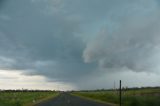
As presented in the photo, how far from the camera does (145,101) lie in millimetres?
45031

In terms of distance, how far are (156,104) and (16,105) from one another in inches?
633

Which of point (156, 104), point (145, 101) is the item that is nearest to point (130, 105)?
point (145, 101)

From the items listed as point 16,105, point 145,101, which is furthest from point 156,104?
point 16,105

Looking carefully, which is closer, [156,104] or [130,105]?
[156,104]

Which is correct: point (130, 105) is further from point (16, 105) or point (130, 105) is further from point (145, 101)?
point (16, 105)

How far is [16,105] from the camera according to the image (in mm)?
45906

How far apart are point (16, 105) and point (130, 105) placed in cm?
1344

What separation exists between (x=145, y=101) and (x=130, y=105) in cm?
240

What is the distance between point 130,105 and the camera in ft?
153

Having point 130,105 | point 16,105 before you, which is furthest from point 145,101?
point 16,105

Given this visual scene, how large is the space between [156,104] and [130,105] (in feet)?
Answer: 17.5

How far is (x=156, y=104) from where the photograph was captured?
42.0 metres

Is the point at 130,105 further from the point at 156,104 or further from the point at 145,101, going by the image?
the point at 156,104

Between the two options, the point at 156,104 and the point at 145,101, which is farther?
the point at 145,101
